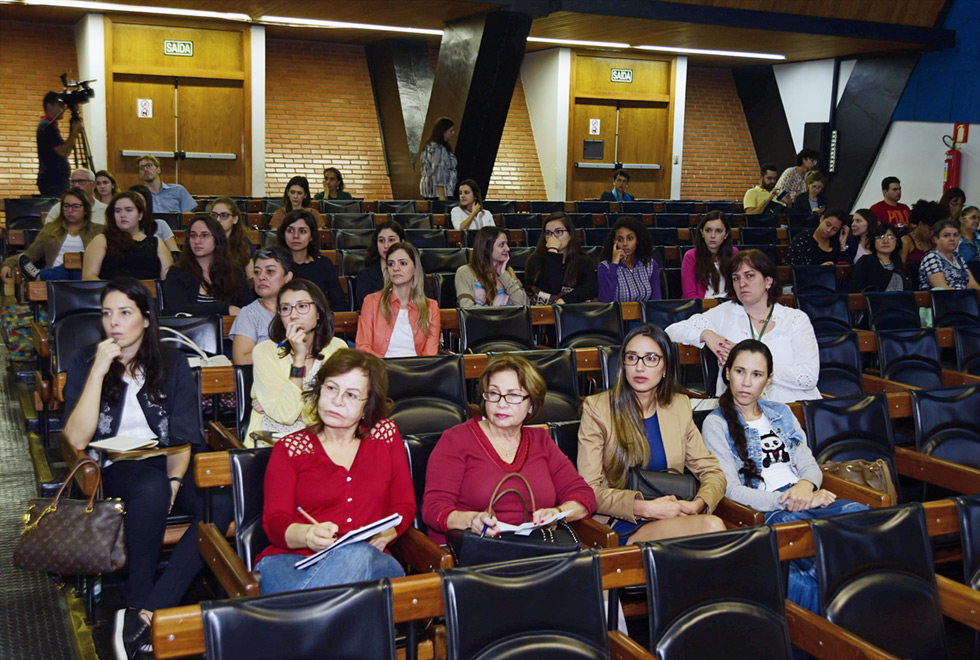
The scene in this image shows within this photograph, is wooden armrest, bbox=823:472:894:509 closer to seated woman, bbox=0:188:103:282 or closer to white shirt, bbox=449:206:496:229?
seated woman, bbox=0:188:103:282

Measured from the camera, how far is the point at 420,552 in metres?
2.50

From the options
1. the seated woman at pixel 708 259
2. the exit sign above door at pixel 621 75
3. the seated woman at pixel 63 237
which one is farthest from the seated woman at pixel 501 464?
the exit sign above door at pixel 621 75

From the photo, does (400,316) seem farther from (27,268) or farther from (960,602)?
(960,602)

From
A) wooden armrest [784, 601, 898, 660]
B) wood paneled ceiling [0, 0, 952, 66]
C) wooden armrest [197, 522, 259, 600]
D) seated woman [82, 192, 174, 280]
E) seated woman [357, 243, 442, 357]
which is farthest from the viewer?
wood paneled ceiling [0, 0, 952, 66]

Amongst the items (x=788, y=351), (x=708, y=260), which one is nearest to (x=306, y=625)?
(x=788, y=351)

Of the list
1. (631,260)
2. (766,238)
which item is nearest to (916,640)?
(631,260)

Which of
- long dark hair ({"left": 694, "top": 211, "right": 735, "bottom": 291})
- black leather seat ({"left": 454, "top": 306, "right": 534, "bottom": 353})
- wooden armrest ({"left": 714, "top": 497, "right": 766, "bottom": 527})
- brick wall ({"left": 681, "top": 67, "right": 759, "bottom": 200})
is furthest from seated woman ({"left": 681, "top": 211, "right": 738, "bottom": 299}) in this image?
brick wall ({"left": 681, "top": 67, "right": 759, "bottom": 200})

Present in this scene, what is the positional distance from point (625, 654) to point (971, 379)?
3223 millimetres

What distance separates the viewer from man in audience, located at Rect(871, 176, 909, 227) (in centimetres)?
926

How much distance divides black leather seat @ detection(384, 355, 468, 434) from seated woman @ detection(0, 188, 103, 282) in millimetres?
2788

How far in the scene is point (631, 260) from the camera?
18.7 feet

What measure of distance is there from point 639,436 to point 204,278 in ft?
8.58

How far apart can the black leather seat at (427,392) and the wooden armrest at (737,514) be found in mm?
1032

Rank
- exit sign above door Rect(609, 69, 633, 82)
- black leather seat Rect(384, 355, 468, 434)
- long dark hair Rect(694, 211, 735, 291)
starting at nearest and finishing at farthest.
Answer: black leather seat Rect(384, 355, 468, 434)
long dark hair Rect(694, 211, 735, 291)
exit sign above door Rect(609, 69, 633, 82)
